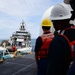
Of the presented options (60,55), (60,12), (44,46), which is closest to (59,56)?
(60,55)

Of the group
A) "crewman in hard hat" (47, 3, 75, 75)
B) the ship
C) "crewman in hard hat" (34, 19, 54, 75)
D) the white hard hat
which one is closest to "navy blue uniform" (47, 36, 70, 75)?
"crewman in hard hat" (47, 3, 75, 75)

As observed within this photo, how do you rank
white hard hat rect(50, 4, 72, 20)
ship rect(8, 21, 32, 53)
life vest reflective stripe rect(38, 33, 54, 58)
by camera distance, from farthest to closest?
1. ship rect(8, 21, 32, 53)
2. life vest reflective stripe rect(38, 33, 54, 58)
3. white hard hat rect(50, 4, 72, 20)

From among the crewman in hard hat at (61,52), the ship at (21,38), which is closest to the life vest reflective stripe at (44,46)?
the crewman in hard hat at (61,52)

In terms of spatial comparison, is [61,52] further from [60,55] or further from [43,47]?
[43,47]

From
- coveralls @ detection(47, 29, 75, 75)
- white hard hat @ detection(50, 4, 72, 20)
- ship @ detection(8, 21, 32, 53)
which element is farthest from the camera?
ship @ detection(8, 21, 32, 53)

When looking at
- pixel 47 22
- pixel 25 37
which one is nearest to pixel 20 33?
pixel 25 37

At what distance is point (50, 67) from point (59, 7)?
0.79m

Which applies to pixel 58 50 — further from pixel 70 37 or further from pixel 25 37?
pixel 25 37

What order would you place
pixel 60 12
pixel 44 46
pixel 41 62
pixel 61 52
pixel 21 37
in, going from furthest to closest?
pixel 21 37 → pixel 41 62 → pixel 44 46 → pixel 60 12 → pixel 61 52

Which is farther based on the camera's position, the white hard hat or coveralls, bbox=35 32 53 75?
coveralls, bbox=35 32 53 75

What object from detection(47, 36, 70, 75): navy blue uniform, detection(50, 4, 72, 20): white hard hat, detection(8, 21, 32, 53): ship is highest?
detection(50, 4, 72, 20): white hard hat

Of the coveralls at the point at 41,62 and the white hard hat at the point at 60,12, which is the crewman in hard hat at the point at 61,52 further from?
the coveralls at the point at 41,62

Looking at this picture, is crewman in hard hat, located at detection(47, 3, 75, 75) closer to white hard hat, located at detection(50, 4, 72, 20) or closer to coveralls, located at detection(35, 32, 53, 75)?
white hard hat, located at detection(50, 4, 72, 20)

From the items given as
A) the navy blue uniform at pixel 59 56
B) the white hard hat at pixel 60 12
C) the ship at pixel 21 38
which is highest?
the white hard hat at pixel 60 12
